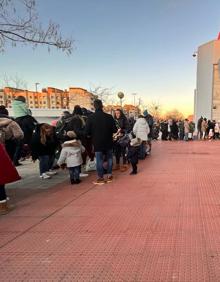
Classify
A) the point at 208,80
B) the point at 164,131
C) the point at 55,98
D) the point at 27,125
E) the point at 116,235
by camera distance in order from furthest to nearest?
the point at 55,98, the point at 208,80, the point at 164,131, the point at 27,125, the point at 116,235

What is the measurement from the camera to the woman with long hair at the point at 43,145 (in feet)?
27.0

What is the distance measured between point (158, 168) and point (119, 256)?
6.02m

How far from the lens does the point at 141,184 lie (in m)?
7.18

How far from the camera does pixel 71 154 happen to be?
772 centimetres

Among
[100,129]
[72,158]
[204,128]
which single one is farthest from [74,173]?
[204,128]

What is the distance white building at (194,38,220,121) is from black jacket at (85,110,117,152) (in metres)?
29.0

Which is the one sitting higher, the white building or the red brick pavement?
the white building

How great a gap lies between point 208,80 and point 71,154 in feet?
99.7

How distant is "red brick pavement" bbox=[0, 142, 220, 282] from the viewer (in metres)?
3.23

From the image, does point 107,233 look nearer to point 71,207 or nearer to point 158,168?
point 71,207

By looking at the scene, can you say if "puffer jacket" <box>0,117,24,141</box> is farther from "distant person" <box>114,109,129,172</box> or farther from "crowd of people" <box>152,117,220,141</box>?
"crowd of people" <box>152,117,220,141</box>

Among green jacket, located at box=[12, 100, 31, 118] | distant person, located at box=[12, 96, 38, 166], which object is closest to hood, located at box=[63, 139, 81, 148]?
distant person, located at box=[12, 96, 38, 166]

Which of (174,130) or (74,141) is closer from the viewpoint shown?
(74,141)

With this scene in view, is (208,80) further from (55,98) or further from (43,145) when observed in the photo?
(55,98)
